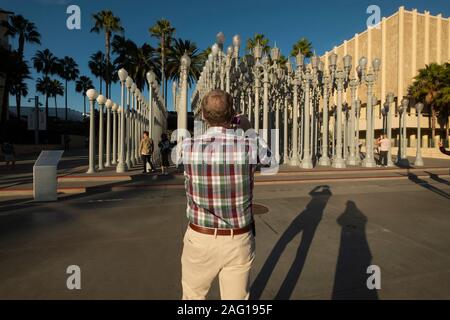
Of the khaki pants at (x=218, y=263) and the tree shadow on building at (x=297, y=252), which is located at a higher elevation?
the khaki pants at (x=218, y=263)

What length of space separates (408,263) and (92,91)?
1237cm

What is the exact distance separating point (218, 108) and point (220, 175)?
39 centimetres

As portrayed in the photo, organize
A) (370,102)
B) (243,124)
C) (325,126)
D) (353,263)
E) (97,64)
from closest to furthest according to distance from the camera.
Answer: (243,124), (353,263), (325,126), (370,102), (97,64)

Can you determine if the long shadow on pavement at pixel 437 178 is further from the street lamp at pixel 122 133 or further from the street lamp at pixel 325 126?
the street lamp at pixel 122 133

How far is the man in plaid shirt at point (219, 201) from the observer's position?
1.69m

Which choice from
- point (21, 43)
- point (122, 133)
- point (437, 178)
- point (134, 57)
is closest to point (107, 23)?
point (134, 57)

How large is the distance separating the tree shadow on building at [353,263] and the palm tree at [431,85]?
33.6m

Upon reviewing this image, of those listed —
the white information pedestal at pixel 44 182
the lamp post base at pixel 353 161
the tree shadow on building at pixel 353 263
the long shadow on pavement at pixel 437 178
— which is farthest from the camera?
the lamp post base at pixel 353 161

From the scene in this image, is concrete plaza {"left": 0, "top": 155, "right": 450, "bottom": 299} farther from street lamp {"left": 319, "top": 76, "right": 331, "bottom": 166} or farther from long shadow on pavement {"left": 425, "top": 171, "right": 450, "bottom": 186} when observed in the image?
street lamp {"left": 319, "top": 76, "right": 331, "bottom": 166}

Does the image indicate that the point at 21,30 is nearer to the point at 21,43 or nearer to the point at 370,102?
the point at 21,43

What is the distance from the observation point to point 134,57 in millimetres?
37000

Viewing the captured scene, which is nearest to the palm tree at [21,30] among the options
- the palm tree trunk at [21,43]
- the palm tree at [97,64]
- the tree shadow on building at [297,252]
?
the palm tree trunk at [21,43]

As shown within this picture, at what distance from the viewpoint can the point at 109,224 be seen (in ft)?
17.7

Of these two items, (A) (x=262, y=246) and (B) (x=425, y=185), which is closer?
(A) (x=262, y=246)
